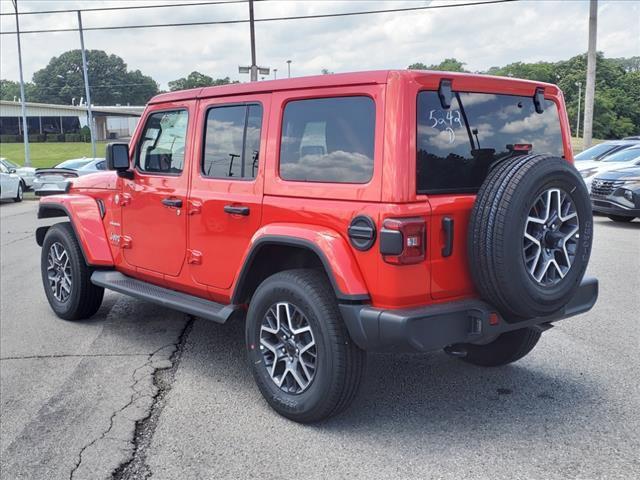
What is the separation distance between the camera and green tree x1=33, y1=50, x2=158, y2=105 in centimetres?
11419

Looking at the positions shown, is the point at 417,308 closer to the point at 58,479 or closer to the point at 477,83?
the point at 477,83

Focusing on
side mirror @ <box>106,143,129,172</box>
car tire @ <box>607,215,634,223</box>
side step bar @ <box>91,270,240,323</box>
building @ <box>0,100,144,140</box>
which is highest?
building @ <box>0,100,144,140</box>

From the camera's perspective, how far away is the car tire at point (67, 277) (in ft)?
19.4

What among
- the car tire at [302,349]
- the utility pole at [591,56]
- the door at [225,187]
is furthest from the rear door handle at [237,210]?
the utility pole at [591,56]

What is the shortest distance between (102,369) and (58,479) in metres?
1.63

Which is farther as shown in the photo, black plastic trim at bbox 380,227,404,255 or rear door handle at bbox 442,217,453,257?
rear door handle at bbox 442,217,453,257

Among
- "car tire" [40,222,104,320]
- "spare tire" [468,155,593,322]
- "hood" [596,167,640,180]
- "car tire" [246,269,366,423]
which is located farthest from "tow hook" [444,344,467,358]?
"hood" [596,167,640,180]

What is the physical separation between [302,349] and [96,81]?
122m

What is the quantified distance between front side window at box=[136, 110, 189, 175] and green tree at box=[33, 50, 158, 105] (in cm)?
11365

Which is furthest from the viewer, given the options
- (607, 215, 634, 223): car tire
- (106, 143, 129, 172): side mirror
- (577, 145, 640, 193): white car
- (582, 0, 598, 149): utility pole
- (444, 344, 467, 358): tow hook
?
(582, 0, 598, 149): utility pole

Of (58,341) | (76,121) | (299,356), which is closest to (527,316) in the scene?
(299,356)

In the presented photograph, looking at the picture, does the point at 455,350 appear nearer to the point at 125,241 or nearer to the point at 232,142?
the point at 232,142

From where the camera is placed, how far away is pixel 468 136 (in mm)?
3703

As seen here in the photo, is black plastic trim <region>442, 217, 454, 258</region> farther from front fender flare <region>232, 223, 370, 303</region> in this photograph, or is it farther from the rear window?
front fender flare <region>232, 223, 370, 303</region>
